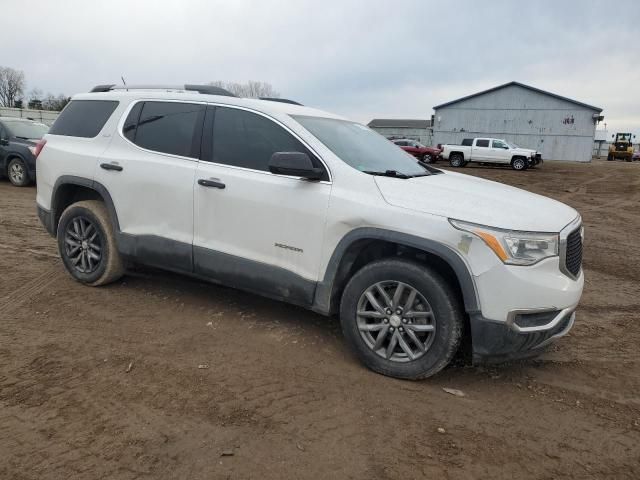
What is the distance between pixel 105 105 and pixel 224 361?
9.66 ft

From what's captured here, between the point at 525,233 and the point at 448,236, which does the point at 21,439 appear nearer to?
the point at 448,236

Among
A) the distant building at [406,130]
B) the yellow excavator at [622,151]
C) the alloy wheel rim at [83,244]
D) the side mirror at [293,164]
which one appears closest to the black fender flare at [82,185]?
the alloy wheel rim at [83,244]

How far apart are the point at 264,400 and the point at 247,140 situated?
2.06m

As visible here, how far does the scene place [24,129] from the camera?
485 inches

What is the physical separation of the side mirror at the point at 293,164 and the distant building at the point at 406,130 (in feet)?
147

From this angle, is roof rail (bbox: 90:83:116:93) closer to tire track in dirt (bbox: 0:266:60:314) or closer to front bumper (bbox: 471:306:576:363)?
tire track in dirt (bbox: 0:266:60:314)

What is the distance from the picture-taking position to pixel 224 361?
3.60 meters

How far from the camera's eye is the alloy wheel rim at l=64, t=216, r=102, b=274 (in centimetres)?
489

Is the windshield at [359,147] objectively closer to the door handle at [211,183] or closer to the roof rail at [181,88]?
the door handle at [211,183]

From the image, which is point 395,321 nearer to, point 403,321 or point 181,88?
point 403,321

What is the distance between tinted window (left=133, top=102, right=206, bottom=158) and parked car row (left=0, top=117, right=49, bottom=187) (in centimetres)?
868

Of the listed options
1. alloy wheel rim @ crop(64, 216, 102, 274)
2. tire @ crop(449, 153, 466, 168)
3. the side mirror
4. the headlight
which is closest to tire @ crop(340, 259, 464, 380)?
the headlight

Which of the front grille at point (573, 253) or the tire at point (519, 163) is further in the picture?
the tire at point (519, 163)

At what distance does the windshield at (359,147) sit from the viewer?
3.86 metres
